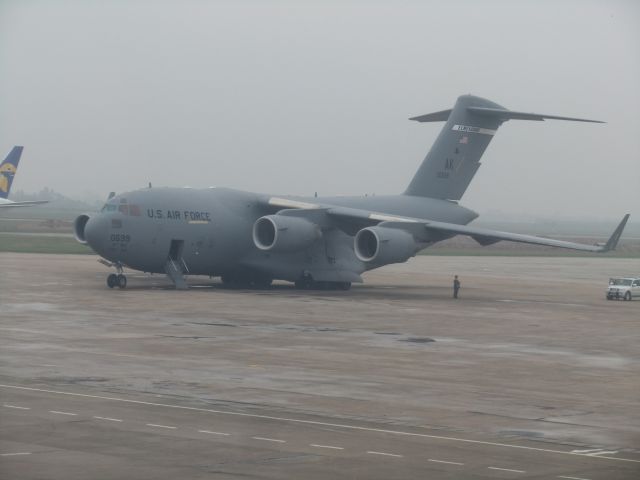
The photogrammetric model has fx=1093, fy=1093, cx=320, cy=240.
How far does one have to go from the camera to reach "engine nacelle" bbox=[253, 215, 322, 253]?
42281 millimetres

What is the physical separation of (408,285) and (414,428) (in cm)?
3416

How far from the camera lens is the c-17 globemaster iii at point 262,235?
4122cm

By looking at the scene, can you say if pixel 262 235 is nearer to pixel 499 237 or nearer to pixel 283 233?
pixel 283 233

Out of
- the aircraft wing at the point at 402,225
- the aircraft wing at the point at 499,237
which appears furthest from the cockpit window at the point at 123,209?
the aircraft wing at the point at 499,237

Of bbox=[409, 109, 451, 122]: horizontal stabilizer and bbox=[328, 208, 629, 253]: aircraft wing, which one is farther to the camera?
bbox=[409, 109, 451, 122]: horizontal stabilizer

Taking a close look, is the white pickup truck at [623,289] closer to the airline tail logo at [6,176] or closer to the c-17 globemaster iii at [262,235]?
the c-17 globemaster iii at [262,235]

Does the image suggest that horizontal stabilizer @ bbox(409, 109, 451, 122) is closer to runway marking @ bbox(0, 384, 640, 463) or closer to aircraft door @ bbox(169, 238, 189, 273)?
aircraft door @ bbox(169, 238, 189, 273)

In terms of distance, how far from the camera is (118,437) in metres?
15.0

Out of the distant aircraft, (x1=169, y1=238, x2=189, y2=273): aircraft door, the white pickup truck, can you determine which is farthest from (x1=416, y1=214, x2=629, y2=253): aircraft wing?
the distant aircraft

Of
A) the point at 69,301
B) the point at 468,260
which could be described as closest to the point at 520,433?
the point at 69,301

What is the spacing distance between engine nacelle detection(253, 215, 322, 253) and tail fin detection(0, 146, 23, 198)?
47628 mm

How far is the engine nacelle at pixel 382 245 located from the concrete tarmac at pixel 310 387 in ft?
7.23

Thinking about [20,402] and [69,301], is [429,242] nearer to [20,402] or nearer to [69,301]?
[69,301]

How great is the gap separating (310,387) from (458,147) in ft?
99.9
